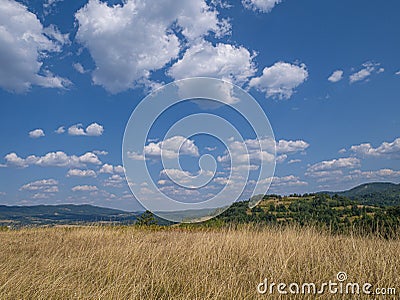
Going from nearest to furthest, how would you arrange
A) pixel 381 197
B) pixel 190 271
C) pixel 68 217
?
1. pixel 190 271
2. pixel 68 217
3. pixel 381 197

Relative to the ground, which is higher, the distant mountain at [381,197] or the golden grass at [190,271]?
the distant mountain at [381,197]

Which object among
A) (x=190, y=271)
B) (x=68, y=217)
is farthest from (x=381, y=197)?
(x=190, y=271)

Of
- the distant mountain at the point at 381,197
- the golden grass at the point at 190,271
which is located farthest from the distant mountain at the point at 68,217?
the distant mountain at the point at 381,197

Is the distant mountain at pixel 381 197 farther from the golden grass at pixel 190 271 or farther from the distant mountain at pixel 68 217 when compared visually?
the distant mountain at pixel 68 217

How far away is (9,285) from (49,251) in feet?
10.4

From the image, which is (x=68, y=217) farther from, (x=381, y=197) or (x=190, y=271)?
(x=381, y=197)

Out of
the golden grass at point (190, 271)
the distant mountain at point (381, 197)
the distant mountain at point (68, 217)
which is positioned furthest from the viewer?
the distant mountain at point (381, 197)

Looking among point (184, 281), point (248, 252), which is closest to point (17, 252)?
point (184, 281)

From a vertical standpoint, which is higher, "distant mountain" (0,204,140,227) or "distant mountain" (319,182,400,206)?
"distant mountain" (319,182,400,206)

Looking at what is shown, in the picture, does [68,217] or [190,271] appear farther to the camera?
[68,217]

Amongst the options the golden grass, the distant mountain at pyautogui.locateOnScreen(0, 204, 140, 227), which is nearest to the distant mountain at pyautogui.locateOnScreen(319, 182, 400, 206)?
the golden grass

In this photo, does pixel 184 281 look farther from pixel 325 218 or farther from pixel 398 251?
pixel 325 218

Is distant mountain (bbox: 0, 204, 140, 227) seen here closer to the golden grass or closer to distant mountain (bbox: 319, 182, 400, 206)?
the golden grass

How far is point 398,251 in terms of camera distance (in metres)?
6.04
